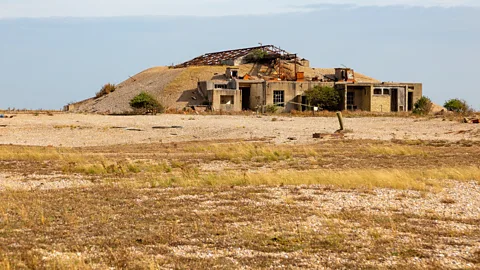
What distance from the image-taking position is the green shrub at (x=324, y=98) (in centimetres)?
6544

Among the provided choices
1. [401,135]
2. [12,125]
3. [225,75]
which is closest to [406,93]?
[225,75]

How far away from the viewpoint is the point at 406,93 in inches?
2699

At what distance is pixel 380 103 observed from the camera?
65562mm


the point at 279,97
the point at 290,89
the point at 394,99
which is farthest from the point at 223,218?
the point at 394,99

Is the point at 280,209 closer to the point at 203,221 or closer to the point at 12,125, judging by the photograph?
the point at 203,221

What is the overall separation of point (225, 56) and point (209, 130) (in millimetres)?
44465

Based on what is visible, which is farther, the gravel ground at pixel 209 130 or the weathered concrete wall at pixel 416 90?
the weathered concrete wall at pixel 416 90

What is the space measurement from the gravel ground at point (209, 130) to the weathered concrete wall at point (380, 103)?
1751cm

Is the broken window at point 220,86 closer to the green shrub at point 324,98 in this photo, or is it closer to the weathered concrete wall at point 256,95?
the weathered concrete wall at point 256,95

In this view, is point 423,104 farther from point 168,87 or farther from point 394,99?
point 168,87

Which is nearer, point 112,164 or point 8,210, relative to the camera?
point 8,210

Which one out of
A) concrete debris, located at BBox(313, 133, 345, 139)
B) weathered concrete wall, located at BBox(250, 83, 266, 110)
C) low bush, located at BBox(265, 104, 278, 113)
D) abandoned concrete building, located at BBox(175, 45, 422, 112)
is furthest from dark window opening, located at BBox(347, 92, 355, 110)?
concrete debris, located at BBox(313, 133, 345, 139)

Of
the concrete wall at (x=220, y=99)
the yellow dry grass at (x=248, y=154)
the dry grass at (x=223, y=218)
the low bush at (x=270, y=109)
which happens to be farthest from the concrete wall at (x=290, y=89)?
the dry grass at (x=223, y=218)

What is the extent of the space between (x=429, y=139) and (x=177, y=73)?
4537cm
